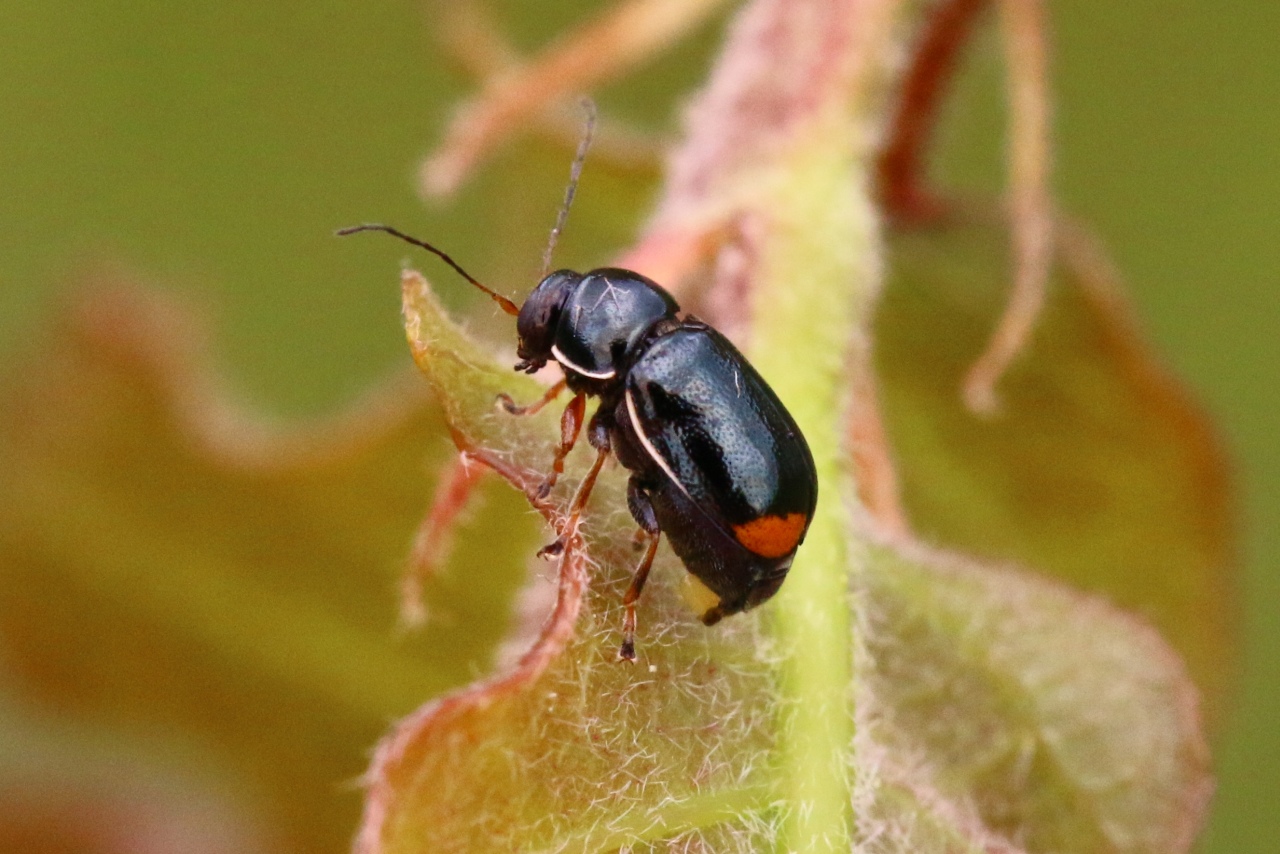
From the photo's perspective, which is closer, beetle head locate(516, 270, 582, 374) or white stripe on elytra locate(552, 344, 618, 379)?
white stripe on elytra locate(552, 344, 618, 379)

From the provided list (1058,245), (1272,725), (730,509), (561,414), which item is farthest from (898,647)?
(1272,725)

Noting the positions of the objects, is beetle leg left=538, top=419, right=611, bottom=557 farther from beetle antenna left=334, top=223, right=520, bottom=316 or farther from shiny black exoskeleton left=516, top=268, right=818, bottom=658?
beetle antenna left=334, top=223, right=520, bottom=316

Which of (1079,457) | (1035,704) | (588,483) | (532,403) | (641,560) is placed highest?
(532,403)

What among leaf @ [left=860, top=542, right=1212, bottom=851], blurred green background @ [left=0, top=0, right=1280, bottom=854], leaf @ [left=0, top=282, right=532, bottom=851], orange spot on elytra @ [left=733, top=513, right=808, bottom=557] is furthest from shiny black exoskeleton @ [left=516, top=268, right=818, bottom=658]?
blurred green background @ [left=0, top=0, right=1280, bottom=854]

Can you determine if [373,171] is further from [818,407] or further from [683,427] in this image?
[818,407]

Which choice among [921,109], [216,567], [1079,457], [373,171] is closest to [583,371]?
[921,109]

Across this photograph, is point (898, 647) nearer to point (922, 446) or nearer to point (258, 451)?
point (922, 446)
